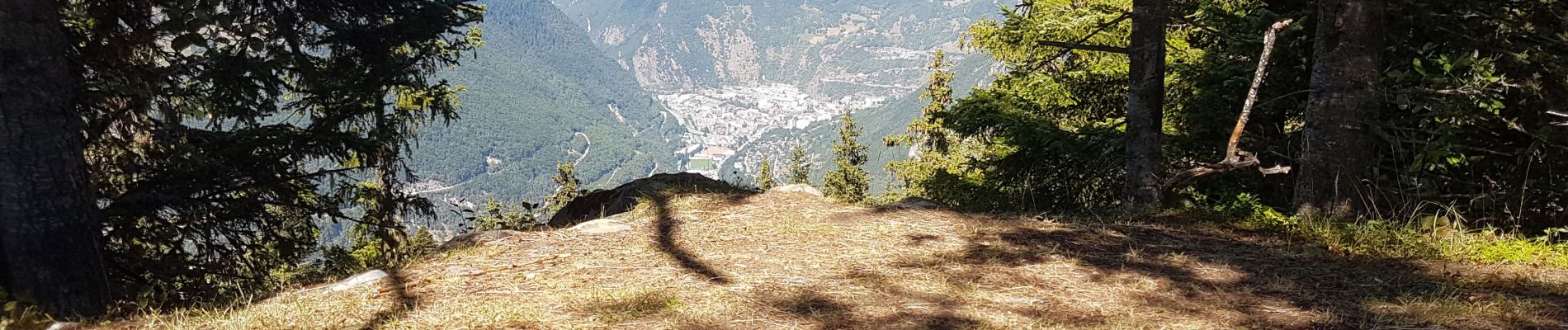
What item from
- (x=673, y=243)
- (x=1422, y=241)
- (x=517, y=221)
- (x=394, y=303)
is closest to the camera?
(x=394, y=303)

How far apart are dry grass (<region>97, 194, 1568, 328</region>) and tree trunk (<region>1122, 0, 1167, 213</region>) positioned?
124 cm

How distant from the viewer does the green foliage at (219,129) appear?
15.4 ft

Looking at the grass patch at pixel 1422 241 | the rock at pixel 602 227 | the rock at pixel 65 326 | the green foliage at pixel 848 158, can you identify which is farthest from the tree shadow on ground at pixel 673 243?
the green foliage at pixel 848 158

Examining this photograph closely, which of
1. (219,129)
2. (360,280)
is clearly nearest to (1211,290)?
(360,280)

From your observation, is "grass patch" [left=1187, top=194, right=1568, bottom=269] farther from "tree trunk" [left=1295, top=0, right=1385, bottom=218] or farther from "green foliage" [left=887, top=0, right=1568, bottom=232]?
"green foliage" [left=887, top=0, right=1568, bottom=232]

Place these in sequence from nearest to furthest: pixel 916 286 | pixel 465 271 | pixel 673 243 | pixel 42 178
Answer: pixel 916 286 → pixel 42 178 → pixel 465 271 → pixel 673 243

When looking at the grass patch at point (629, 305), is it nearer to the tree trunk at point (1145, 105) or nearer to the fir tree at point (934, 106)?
the tree trunk at point (1145, 105)

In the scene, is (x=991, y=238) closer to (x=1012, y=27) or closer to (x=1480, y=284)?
(x=1480, y=284)

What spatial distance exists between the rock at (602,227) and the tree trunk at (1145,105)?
368 centimetres

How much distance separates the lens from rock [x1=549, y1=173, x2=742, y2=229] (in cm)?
630

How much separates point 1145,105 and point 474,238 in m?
4.80

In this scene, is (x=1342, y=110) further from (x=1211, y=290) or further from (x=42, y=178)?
(x=42, y=178)

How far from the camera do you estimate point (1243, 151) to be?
19.5 feet

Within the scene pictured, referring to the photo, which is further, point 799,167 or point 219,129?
point 799,167
